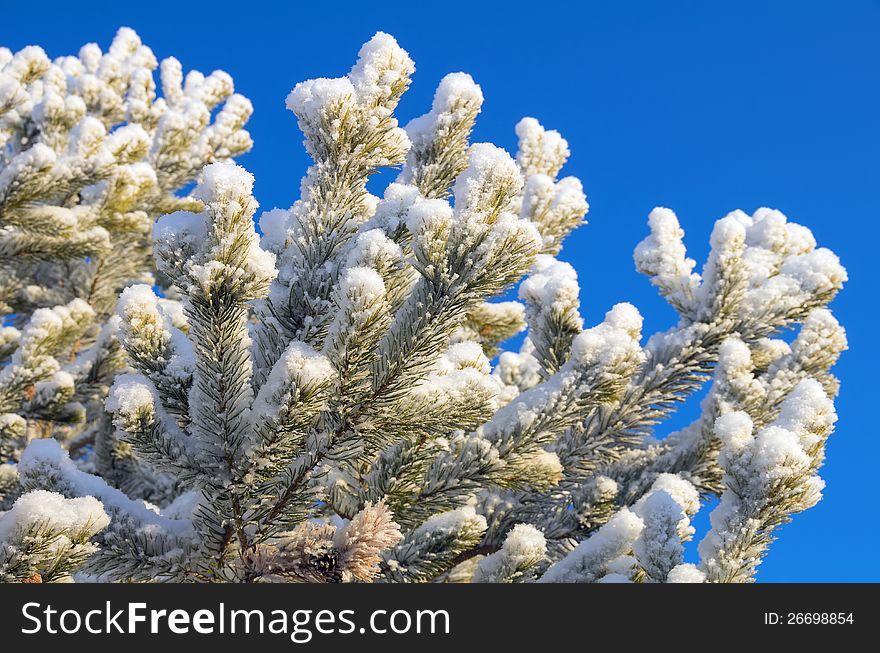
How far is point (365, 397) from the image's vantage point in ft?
7.58

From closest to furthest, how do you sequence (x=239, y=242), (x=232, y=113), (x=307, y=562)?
(x=239, y=242)
(x=307, y=562)
(x=232, y=113)

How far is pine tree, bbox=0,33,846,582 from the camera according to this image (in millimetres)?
2188

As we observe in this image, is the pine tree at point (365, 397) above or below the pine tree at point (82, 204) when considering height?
below

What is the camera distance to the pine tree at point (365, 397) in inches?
86.1

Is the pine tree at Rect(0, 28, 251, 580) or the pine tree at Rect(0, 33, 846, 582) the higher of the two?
the pine tree at Rect(0, 28, 251, 580)

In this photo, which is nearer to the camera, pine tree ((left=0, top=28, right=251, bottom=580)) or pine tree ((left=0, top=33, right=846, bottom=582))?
pine tree ((left=0, top=33, right=846, bottom=582))

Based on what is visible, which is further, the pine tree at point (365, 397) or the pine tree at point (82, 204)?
the pine tree at point (82, 204)

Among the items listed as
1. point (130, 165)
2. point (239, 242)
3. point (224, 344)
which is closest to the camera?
point (239, 242)

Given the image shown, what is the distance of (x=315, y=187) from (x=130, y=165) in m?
3.96

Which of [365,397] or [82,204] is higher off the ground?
[82,204]

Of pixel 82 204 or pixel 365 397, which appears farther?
pixel 82 204
